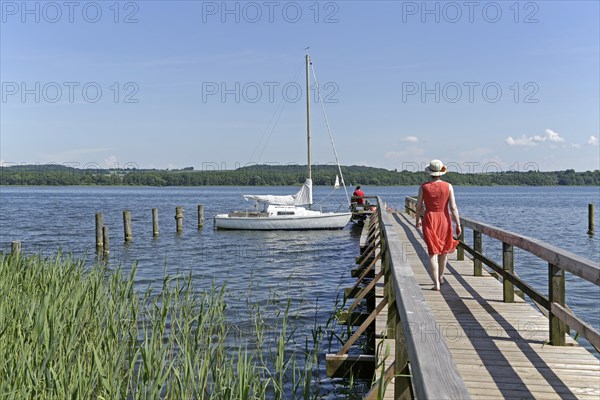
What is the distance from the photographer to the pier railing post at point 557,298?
561cm

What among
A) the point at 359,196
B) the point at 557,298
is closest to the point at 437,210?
the point at 557,298

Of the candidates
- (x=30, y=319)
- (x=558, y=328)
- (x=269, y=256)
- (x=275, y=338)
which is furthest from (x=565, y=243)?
(x=30, y=319)

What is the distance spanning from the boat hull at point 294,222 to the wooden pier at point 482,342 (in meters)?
26.3

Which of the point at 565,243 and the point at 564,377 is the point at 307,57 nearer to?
the point at 565,243

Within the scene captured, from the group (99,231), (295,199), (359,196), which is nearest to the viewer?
(99,231)

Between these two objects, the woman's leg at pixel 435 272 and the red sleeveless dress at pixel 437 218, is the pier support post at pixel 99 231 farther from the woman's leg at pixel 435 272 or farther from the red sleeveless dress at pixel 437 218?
the red sleeveless dress at pixel 437 218

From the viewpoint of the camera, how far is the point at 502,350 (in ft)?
18.9

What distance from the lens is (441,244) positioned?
817 centimetres

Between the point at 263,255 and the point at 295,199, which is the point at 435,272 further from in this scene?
the point at 295,199

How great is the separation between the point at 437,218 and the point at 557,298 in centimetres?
256

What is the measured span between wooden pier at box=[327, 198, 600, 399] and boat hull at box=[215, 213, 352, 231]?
26.3 meters

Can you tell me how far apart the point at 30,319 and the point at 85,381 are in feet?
5.97

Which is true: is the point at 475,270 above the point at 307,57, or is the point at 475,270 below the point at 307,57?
below

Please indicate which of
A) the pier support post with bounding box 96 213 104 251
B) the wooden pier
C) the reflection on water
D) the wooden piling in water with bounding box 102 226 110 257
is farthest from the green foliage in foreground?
the pier support post with bounding box 96 213 104 251
